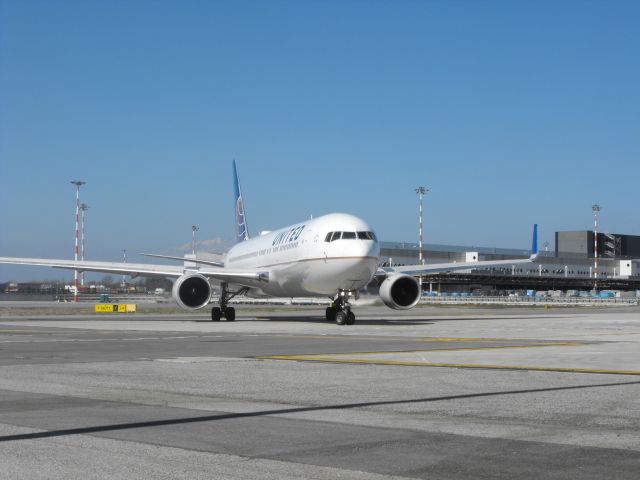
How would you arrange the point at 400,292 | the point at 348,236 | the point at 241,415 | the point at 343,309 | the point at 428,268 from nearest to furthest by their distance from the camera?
the point at 241,415 → the point at 348,236 → the point at 343,309 → the point at 400,292 → the point at 428,268

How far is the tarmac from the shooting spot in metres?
6.68

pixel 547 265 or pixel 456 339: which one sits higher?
pixel 547 265

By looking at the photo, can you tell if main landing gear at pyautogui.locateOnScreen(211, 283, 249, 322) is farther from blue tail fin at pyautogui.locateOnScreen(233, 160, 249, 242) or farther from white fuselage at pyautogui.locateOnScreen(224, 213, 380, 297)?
blue tail fin at pyautogui.locateOnScreen(233, 160, 249, 242)

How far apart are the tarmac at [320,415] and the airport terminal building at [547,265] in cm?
11975

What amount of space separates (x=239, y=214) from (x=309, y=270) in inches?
924

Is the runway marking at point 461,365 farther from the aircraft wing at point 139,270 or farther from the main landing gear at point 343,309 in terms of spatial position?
the aircraft wing at point 139,270

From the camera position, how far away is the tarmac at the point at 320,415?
21.9 ft

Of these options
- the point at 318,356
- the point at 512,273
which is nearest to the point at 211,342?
the point at 318,356

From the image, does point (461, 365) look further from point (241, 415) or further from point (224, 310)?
point (224, 310)

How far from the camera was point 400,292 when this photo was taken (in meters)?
37.5

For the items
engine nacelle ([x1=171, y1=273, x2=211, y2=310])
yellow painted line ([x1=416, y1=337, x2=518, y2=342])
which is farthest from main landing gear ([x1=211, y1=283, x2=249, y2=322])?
yellow painted line ([x1=416, y1=337, x2=518, y2=342])

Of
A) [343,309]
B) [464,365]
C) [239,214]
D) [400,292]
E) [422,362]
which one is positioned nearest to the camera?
[464,365]

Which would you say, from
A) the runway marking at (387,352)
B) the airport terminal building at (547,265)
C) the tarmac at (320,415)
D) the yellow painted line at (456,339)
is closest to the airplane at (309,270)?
the yellow painted line at (456,339)

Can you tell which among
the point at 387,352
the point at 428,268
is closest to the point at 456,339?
the point at 387,352
